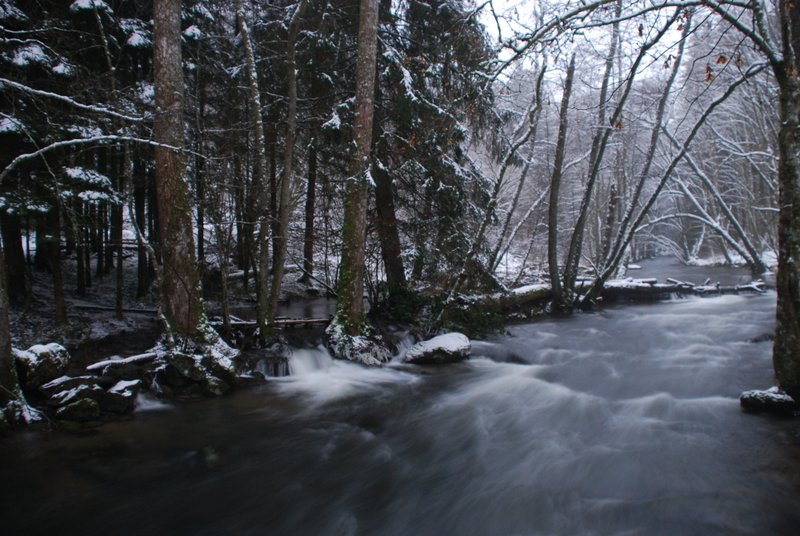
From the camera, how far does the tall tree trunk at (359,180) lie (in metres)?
8.10

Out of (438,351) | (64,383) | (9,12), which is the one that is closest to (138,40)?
(9,12)

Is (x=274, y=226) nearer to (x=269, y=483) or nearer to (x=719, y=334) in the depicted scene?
(x=269, y=483)

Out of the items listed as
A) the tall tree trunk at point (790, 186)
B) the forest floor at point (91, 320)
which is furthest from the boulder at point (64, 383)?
the tall tree trunk at point (790, 186)

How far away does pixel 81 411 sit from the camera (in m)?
5.65

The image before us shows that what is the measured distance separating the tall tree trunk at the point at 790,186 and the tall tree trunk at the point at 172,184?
7.68 meters

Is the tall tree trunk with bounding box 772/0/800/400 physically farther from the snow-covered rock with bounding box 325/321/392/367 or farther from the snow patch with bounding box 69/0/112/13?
the snow patch with bounding box 69/0/112/13

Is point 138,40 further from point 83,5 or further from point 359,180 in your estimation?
point 359,180

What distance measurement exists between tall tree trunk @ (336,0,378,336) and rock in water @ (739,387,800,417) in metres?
5.97

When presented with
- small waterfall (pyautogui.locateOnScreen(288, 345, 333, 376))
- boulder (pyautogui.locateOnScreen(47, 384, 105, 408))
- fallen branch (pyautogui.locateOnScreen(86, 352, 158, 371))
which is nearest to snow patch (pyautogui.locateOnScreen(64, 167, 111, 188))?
fallen branch (pyautogui.locateOnScreen(86, 352, 158, 371))

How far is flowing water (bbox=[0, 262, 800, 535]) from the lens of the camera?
4.24 m

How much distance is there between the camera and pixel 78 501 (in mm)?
4418

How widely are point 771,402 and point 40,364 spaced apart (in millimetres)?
9218

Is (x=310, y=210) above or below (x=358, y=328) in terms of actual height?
above

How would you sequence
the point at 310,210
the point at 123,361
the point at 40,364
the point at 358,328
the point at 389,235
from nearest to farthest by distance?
the point at 40,364, the point at 123,361, the point at 358,328, the point at 389,235, the point at 310,210
